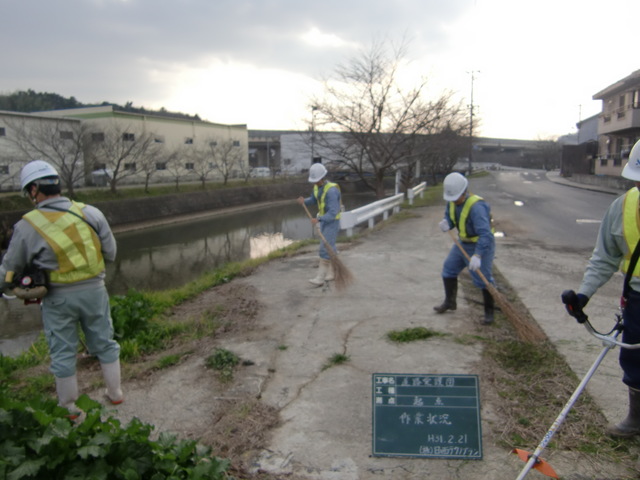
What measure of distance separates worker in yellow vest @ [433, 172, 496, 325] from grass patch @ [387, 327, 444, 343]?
29.1 inches

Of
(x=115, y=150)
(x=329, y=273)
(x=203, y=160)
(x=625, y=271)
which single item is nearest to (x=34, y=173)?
(x=625, y=271)

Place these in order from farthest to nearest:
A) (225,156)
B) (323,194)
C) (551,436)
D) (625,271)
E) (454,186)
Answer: (225,156)
(323,194)
(454,186)
(625,271)
(551,436)

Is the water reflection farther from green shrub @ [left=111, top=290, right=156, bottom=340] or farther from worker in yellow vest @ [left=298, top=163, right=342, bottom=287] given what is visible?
Answer: green shrub @ [left=111, top=290, right=156, bottom=340]

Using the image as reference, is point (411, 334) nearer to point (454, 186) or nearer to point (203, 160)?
point (454, 186)

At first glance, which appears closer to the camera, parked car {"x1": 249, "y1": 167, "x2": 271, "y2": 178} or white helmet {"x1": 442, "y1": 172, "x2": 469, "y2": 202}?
white helmet {"x1": 442, "y1": 172, "x2": 469, "y2": 202}

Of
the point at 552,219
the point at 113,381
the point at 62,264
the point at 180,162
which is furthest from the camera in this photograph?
the point at 180,162

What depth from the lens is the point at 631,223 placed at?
2797mm

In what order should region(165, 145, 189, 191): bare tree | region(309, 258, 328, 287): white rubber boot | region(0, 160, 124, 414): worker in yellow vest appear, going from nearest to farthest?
region(0, 160, 124, 414): worker in yellow vest
region(309, 258, 328, 287): white rubber boot
region(165, 145, 189, 191): bare tree

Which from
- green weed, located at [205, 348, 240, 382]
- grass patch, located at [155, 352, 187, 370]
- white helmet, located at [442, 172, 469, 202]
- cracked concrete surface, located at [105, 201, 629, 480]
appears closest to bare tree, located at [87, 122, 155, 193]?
cracked concrete surface, located at [105, 201, 629, 480]

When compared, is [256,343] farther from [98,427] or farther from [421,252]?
[421,252]

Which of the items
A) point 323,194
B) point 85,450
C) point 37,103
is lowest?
point 85,450

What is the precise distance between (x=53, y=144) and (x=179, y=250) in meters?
11.0

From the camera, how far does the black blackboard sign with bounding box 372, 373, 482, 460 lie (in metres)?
2.84

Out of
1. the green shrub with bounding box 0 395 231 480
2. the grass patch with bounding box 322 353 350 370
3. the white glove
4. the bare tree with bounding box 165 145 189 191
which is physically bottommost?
the grass patch with bounding box 322 353 350 370
